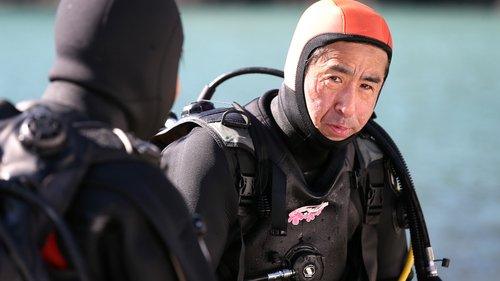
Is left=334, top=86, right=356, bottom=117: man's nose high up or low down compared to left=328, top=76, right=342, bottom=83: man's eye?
down

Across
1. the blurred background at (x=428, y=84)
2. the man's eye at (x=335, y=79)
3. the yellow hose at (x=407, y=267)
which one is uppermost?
the man's eye at (x=335, y=79)

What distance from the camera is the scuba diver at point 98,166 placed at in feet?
5.92

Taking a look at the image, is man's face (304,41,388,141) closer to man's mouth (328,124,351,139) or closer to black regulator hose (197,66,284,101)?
man's mouth (328,124,351,139)

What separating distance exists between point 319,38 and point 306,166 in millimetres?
406

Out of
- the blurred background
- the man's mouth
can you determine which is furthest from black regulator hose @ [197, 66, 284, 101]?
the man's mouth

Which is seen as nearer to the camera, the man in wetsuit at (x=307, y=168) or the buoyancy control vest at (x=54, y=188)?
the buoyancy control vest at (x=54, y=188)

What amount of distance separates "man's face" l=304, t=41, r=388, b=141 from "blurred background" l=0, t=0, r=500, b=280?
30 cm

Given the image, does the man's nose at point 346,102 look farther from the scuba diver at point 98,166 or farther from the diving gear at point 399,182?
the scuba diver at point 98,166

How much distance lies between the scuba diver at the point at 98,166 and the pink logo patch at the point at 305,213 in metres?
1.18

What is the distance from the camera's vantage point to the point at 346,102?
3.16 metres

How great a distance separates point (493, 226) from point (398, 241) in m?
6.18

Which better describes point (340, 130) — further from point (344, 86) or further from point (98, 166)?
point (98, 166)

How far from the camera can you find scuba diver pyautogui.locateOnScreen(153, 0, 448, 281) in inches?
119

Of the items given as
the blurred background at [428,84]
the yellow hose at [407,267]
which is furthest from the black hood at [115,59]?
the yellow hose at [407,267]
